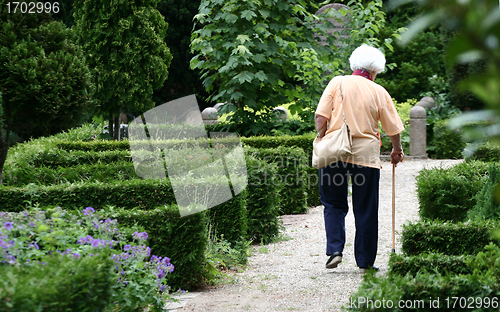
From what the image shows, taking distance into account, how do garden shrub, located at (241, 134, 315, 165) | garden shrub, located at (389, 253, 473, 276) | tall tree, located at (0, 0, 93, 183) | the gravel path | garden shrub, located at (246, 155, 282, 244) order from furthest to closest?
garden shrub, located at (241, 134, 315, 165) < garden shrub, located at (246, 155, 282, 244) < tall tree, located at (0, 0, 93, 183) < the gravel path < garden shrub, located at (389, 253, 473, 276)

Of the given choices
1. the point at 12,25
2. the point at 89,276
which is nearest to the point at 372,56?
the point at 89,276

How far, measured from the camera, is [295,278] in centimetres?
395

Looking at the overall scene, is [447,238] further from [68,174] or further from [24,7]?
[24,7]

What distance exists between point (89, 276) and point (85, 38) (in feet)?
29.5

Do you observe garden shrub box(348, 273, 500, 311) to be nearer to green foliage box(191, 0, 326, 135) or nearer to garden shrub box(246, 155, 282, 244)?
garden shrub box(246, 155, 282, 244)

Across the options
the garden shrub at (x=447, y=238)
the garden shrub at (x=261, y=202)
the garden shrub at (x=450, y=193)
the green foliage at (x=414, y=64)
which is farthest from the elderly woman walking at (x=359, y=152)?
the green foliage at (x=414, y=64)

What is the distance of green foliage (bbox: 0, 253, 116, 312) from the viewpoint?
1619 millimetres

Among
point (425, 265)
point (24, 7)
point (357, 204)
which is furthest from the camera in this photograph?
point (24, 7)

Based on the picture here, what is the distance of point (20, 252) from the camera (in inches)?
87.7

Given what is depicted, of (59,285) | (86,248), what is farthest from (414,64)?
(59,285)

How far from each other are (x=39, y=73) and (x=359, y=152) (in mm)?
3711

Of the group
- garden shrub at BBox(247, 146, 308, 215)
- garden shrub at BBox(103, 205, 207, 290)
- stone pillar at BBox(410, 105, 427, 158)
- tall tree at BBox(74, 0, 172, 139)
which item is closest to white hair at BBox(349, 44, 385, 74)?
garden shrub at BBox(103, 205, 207, 290)

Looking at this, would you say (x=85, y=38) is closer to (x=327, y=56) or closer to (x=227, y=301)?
(x=327, y=56)

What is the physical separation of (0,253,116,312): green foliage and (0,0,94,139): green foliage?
12.5ft
